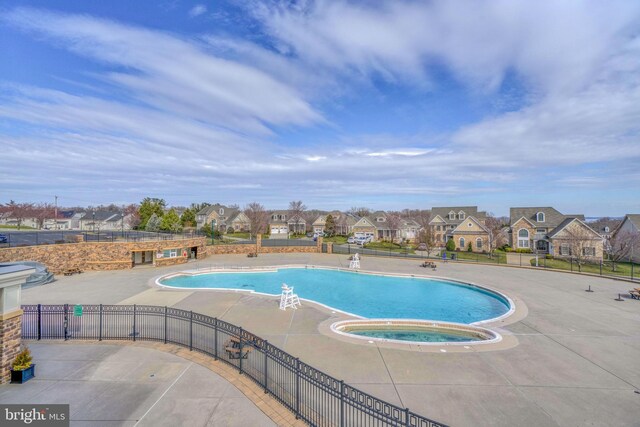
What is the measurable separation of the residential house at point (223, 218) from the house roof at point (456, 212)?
4660 centimetres

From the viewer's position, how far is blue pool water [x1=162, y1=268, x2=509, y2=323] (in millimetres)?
18562

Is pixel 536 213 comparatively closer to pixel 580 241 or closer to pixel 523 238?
pixel 523 238

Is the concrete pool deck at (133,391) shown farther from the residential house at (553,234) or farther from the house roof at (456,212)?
the house roof at (456,212)

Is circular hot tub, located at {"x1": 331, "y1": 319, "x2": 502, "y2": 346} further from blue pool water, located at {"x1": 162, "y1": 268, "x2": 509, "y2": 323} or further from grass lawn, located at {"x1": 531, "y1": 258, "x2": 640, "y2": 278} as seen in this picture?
grass lawn, located at {"x1": 531, "y1": 258, "x2": 640, "y2": 278}

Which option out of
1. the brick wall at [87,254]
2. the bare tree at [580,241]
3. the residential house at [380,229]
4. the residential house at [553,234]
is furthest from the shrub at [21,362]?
the residential house at [380,229]

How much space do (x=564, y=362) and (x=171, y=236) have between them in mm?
34269

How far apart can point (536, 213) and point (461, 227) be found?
12.1 metres

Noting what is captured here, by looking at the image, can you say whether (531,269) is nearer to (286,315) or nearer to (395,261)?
(395,261)

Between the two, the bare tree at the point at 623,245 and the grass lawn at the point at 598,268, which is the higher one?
the bare tree at the point at 623,245

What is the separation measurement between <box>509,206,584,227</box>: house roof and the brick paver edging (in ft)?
178

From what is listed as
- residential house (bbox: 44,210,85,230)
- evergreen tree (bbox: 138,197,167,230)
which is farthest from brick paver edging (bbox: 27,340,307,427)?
residential house (bbox: 44,210,85,230)

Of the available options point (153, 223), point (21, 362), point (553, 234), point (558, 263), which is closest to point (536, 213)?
point (553, 234)

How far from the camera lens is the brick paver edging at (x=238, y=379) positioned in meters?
7.01

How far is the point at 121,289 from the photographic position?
2058 cm
